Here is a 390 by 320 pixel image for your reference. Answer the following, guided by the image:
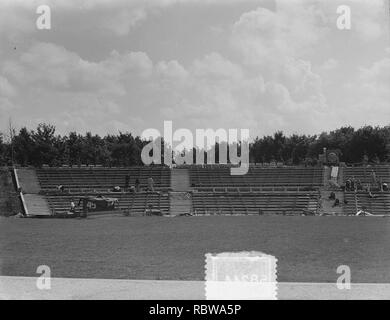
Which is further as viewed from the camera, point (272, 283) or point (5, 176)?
point (5, 176)

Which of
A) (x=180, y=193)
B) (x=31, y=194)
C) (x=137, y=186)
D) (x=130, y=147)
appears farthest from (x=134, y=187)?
(x=130, y=147)

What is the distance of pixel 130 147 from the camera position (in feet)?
205

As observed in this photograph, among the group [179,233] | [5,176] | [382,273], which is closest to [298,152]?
[5,176]

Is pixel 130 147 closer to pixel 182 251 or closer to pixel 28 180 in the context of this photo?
pixel 28 180

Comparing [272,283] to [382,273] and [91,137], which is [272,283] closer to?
[382,273]

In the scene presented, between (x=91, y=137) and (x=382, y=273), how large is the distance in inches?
2266

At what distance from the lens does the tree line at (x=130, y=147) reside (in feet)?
181

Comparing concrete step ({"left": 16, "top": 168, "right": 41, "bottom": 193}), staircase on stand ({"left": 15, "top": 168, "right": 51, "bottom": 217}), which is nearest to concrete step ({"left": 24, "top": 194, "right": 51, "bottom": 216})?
staircase on stand ({"left": 15, "top": 168, "right": 51, "bottom": 217})

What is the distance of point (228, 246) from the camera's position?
53.8ft

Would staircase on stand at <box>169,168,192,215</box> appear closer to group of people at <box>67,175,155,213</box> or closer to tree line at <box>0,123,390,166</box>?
group of people at <box>67,175,155,213</box>

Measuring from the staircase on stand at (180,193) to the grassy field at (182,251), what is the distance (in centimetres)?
1639

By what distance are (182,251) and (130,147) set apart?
4809 centimetres

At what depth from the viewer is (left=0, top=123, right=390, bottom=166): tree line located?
5531 cm

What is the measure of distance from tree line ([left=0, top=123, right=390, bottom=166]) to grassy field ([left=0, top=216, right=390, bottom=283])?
34085 millimetres
